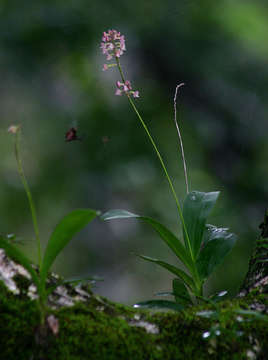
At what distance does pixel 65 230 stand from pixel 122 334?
0.90 ft

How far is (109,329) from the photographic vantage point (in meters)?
0.97

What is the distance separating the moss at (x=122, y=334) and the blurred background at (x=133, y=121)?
9.81ft

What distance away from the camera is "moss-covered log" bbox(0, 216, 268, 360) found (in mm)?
898

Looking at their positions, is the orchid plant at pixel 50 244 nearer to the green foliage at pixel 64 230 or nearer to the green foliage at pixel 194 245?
the green foliage at pixel 64 230

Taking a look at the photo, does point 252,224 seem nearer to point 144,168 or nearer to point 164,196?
point 164,196

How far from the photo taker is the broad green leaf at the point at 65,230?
95cm

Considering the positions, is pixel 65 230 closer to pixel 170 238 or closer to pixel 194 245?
Result: pixel 170 238

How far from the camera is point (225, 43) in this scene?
4176 millimetres

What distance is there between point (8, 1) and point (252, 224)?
310cm

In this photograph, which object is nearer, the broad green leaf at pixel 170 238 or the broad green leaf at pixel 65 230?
the broad green leaf at pixel 65 230

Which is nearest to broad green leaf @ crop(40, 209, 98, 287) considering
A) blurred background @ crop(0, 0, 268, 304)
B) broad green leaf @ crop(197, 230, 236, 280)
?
broad green leaf @ crop(197, 230, 236, 280)

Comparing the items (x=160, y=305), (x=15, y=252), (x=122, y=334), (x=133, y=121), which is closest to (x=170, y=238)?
(x=160, y=305)

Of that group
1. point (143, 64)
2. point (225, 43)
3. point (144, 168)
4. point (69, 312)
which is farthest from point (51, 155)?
point (69, 312)

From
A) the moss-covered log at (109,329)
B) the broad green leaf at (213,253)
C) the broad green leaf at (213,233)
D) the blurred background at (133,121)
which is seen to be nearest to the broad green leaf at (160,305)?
the moss-covered log at (109,329)
